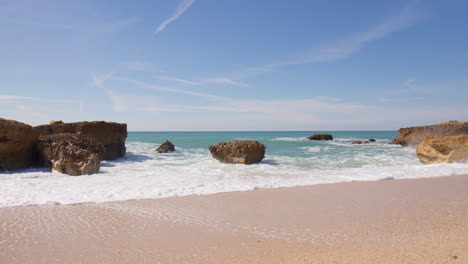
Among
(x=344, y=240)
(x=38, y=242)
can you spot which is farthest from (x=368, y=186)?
(x=38, y=242)

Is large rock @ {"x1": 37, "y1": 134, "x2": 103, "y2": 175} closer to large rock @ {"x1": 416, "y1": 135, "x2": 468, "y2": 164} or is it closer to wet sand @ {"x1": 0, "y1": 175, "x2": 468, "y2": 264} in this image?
wet sand @ {"x1": 0, "y1": 175, "x2": 468, "y2": 264}

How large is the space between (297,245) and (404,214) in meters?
2.28

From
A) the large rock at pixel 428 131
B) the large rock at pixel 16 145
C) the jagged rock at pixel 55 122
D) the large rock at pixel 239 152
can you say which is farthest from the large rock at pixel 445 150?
the jagged rock at pixel 55 122

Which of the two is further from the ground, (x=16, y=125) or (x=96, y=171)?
(x=16, y=125)

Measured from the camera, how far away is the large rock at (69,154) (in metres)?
9.58

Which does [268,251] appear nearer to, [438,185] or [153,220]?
[153,220]

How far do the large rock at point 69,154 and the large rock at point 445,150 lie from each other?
13.1 metres

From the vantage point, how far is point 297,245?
10.6 ft

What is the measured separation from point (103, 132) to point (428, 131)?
28650mm

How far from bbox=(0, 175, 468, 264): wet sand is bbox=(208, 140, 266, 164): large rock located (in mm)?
6785

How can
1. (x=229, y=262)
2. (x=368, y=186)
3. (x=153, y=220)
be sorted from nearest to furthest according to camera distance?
(x=229, y=262) → (x=153, y=220) → (x=368, y=186)

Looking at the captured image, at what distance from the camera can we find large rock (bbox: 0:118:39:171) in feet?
33.0

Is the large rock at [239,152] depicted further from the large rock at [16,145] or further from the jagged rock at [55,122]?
the jagged rock at [55,122]


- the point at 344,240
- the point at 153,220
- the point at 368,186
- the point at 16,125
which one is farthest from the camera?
the point at 16,125
